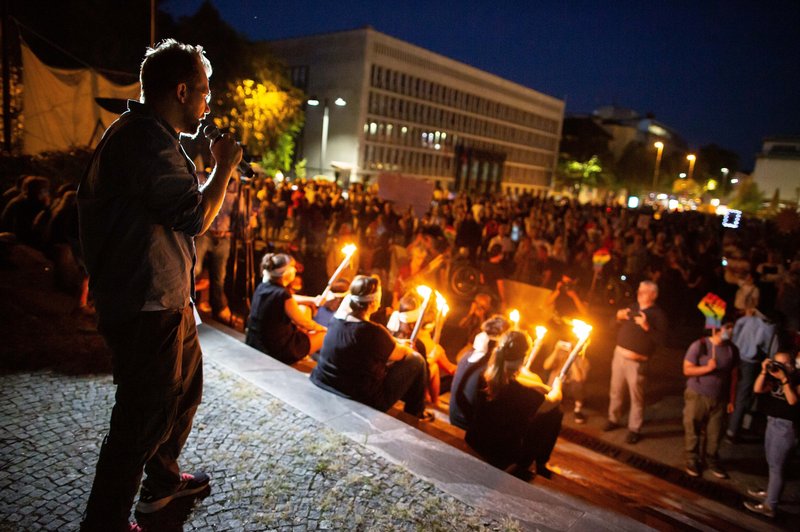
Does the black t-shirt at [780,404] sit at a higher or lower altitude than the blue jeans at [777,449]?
higher

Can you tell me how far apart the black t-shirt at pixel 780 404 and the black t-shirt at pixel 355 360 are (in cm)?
385

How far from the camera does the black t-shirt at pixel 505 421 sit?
4488mm

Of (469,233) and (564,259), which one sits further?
(469,233)

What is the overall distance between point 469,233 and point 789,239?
1495 centimetres

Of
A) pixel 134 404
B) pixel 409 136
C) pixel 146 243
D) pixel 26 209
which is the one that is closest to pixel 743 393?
pixel 134 404

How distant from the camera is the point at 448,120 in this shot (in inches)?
2899

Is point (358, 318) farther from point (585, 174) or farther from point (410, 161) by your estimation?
point (585, 174)

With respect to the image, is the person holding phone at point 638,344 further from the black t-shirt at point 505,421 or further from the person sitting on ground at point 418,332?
the black t-shirt at point 505,421

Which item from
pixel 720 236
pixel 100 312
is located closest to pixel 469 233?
pixel 720 236

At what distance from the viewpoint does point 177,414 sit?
2.46m

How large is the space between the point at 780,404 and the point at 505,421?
2999mm

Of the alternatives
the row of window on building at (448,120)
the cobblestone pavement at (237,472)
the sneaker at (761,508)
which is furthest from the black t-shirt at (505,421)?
the row of window on building at (448,120)

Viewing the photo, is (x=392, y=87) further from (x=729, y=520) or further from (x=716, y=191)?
(x=716, y=191)

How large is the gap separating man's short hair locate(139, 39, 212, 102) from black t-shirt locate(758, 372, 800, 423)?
19.3 feet
